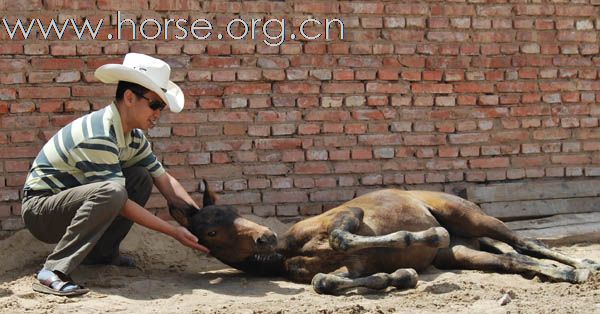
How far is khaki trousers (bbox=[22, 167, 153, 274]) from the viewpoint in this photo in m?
5.79

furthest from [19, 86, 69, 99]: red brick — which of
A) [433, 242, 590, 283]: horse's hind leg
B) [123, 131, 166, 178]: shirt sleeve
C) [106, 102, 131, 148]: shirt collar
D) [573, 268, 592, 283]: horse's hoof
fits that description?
[573, 268, 592, 283]: horse's hoof

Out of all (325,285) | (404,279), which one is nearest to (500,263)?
(404,279)

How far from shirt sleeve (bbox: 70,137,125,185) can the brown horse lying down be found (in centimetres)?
80

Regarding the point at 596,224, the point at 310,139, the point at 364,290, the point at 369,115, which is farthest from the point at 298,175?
the point at 596,224

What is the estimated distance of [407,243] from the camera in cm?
630

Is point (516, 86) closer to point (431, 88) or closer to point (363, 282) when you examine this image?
point (431, 88)

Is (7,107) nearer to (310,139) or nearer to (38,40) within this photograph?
(38,40)

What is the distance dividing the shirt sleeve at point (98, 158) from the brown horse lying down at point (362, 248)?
2.63ft

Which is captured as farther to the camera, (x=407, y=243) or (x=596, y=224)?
(x=596, y=224)

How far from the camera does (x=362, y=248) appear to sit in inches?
247

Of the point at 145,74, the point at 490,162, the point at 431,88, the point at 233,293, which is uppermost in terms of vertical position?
the point at 145,74

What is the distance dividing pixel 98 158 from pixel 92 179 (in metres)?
0.17

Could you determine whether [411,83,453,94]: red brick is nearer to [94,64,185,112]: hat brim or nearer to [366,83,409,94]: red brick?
[366,83,409,94]: red brick

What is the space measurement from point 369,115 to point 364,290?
2424 millimetres
